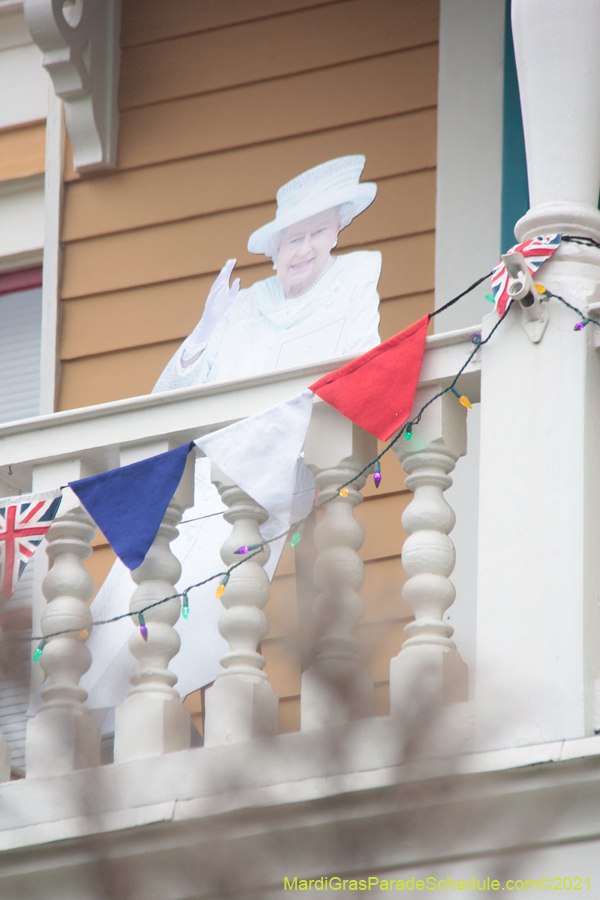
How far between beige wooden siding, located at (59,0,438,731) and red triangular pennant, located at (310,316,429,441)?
1538mm

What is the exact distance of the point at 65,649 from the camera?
3.04m

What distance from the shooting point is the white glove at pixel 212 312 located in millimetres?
4879

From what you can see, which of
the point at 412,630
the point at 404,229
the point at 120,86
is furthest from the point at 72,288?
the point at 412,630

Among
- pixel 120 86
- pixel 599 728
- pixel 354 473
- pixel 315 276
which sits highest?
pixel 120 86

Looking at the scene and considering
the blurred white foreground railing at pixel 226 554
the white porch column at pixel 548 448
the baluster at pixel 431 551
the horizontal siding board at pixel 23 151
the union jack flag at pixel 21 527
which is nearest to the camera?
the white porch column at pixel 548 448

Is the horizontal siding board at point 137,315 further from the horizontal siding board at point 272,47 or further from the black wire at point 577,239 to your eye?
the black wire at point 577,239

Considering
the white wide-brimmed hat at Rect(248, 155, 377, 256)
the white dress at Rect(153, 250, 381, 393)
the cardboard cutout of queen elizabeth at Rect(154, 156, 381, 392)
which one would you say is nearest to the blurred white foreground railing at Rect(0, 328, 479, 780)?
the white dress at Rect(153, 250, 381, 393)

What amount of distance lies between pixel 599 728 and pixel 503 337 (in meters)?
0.84

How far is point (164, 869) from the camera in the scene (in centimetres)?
266

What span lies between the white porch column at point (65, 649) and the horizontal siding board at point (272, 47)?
2.33m

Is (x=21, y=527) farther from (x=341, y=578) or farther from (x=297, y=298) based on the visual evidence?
(x=297, y=298)

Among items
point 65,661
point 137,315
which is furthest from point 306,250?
point 65,661

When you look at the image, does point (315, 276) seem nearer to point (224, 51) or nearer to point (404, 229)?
point (404, 229)

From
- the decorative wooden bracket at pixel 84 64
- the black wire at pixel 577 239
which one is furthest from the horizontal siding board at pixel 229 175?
the black wire at pixel 577 239
